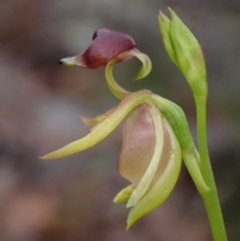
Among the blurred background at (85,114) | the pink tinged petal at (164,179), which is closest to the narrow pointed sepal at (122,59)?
the pink tinged petal at (164,179)

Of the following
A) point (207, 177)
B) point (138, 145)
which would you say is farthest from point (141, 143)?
point (207, 177)

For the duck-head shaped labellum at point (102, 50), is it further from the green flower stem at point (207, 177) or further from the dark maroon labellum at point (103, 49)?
the green flower stem at point (207, 177)

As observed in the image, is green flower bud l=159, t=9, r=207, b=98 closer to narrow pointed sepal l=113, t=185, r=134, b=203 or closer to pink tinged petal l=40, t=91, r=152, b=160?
pink tinged petal l=40, t=91, r=152, b=160

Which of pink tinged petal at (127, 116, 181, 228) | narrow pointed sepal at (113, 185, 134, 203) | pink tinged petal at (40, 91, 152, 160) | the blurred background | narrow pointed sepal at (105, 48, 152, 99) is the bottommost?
the blurred background

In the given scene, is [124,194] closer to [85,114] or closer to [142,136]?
[142,136]

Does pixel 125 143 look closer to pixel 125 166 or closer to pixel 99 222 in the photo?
pixel 125 166

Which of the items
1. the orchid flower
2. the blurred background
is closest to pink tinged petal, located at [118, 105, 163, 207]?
the orchid flower

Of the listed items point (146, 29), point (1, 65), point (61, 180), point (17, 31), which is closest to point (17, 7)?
point (17, 31)
